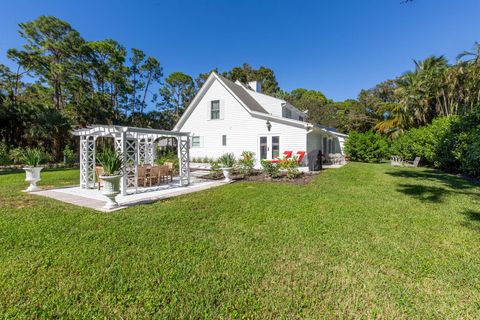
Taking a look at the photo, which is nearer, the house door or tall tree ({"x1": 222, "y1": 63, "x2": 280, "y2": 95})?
the house door

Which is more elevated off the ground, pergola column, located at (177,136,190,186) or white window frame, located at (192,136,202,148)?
white window frame, located at (192,136,202,148)

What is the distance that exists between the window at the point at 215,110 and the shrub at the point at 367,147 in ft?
44.1

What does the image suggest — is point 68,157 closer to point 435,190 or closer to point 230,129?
point 230,129

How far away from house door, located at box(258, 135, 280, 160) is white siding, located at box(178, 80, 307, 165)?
0.85ft

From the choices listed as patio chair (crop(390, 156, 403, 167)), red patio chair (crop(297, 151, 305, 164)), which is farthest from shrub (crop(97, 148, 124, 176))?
patio chair (crop(390, 156, 403, 167))

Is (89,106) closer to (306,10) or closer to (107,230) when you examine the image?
(306,10)

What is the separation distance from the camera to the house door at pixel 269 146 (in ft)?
48.5

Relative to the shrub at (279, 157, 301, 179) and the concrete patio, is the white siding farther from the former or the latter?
the concrete patio

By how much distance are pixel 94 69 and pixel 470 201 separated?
34.2 meters

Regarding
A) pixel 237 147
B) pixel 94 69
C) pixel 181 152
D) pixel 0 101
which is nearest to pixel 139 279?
Result: pixel 181 152

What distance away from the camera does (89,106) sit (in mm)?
25000

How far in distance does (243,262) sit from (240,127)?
13408 mm

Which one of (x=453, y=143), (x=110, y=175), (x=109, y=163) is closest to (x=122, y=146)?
(x=109, y=163)

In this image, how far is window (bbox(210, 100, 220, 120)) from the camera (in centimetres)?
1711
